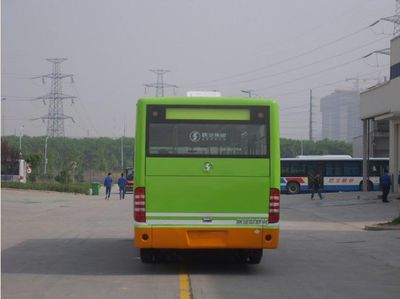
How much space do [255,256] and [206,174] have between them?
6.81 ft

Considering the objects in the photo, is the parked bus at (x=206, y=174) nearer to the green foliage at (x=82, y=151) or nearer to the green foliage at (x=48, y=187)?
the green foliage at (x=48, y=187)

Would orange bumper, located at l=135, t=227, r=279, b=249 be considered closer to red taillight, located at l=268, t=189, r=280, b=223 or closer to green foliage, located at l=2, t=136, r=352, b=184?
red taillight, located at l=268, t=189, r=280, b=223

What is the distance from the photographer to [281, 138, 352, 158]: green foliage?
339 feet

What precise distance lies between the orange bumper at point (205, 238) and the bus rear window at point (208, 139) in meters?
1.31

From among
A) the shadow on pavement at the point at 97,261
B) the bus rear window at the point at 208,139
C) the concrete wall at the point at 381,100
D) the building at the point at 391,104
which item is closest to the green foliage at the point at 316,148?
the concrete wall at the point at 381,100

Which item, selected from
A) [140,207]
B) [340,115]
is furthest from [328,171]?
[340,115]

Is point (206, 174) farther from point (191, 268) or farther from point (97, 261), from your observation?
point (97, 261)

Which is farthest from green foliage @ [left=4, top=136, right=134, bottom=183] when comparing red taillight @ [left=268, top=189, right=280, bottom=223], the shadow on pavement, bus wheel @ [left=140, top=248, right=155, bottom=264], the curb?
red taillight @ [left=268, top=189, right=280, bottom=223]

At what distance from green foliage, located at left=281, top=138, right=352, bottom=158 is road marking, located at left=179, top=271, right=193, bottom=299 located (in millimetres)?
90466

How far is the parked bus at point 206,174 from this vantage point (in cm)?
1175

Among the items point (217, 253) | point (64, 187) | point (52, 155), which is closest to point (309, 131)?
point (52, 155)

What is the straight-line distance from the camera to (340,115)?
554 ft

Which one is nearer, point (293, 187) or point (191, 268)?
point (191, 268)

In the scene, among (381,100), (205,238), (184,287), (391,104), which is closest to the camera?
(184,287)
